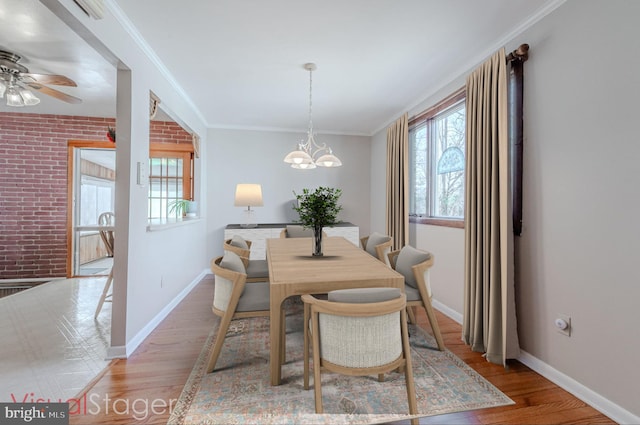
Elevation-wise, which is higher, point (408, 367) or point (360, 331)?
point (360, 331)

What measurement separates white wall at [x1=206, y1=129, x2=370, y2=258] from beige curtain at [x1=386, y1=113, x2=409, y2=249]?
1.11 m

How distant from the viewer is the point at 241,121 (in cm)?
461

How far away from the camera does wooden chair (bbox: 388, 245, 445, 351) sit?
6.92 feet

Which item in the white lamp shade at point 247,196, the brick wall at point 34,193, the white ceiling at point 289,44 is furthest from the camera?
the white lamp shade at point 247,196

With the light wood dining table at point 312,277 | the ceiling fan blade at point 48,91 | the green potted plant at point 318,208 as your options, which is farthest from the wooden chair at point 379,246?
the ceiling fan blade at point 48,91

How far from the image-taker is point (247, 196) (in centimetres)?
409

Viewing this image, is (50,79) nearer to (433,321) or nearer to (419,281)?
(419,281)

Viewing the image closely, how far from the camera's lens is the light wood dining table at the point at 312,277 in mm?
1600

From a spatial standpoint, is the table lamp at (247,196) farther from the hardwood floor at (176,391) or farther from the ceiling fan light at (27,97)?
the ceiling fan light at (27,97)

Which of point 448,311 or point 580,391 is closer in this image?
point 580,391

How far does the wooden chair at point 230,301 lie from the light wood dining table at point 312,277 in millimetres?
182

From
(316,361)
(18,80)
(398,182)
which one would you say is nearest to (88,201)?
(18,80)

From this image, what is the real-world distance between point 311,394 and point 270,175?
389 cm

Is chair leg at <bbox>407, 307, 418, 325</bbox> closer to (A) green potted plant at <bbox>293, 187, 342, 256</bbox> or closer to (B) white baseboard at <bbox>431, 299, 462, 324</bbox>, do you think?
(B) white baseboard at <bbox>431, 299, 462, 324</bbox>
